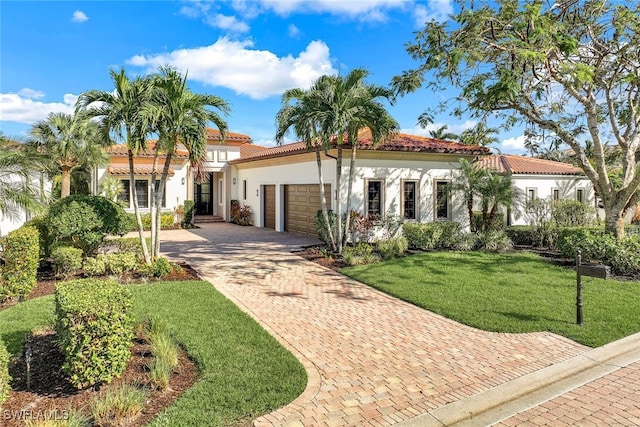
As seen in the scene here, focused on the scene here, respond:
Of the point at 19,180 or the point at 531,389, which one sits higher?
the point at 19,180

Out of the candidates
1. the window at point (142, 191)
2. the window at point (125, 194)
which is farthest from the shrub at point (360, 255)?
the window at point (125, 194)

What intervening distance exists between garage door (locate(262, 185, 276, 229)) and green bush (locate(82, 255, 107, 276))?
12.6 m

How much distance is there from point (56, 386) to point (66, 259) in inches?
256

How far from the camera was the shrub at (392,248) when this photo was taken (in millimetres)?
14022

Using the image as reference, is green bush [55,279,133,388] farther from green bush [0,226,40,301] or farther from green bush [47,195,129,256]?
green bush [47,195,129,256]

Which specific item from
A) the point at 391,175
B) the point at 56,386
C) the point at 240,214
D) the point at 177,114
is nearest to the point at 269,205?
the point at 240,214

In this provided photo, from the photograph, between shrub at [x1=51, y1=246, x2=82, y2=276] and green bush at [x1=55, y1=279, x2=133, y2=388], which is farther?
shrub at [x1=51, y1=246, x2=82, y2=276]

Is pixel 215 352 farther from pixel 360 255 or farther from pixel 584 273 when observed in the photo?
pixel 360 255

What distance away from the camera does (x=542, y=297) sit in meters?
9.13

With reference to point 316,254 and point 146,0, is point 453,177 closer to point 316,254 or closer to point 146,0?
point 316,254

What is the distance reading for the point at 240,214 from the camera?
25.6 metres

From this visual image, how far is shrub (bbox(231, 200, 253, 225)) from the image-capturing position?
25.0 meters

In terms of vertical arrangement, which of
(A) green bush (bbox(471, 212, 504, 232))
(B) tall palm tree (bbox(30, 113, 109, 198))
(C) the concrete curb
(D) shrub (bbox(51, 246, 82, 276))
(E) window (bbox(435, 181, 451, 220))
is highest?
(B) tall palm tree (bbox(30, 113, 109, 198))

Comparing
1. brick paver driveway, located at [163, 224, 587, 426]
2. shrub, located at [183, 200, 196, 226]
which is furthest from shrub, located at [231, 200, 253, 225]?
brick paver driveway, located at [163, 224, 587, 426]
